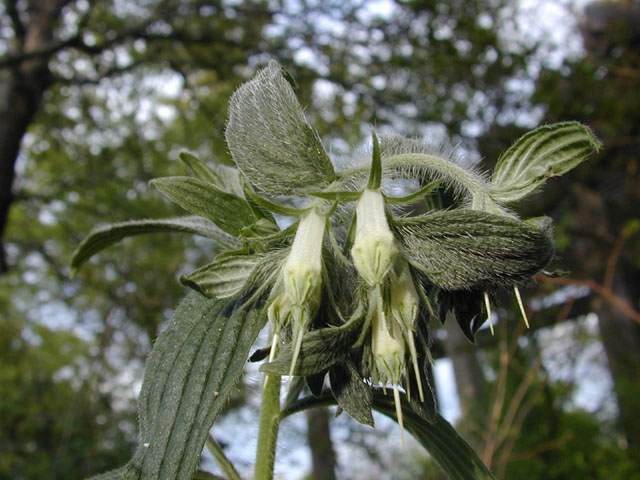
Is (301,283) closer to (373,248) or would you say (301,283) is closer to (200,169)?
(373,248)

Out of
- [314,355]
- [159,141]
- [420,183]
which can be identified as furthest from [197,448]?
[159,141]

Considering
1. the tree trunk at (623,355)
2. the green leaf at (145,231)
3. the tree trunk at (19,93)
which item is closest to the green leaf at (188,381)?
the green leaf at (145,231)

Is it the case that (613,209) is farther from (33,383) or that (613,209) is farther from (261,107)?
(33,383)

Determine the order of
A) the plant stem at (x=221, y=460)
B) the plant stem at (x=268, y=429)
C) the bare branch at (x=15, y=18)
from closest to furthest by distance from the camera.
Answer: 1. the plant stem at (x=268, y=429)
2. the plant stem at (x=221, y=460)
3. the bare branch at (x=15, y=18)

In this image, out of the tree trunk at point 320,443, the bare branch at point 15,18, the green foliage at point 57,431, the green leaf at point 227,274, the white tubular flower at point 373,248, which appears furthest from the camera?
the bare branch at point 15,18

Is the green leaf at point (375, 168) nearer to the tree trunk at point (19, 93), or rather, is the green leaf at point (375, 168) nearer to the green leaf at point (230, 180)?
the green leaf at point (230, 180)

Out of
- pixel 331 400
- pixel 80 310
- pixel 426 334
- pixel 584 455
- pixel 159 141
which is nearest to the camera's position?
pixel 426 334

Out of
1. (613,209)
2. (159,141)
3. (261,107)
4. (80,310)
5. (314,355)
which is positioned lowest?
(314,355)

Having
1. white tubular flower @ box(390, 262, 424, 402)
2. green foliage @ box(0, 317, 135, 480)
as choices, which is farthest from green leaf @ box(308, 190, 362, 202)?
green foliage @ box(0, 317, 135, 480)
